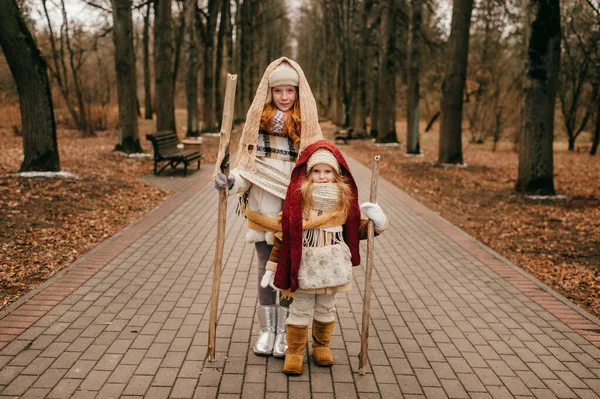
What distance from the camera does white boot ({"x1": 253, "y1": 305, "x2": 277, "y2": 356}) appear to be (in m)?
3.99

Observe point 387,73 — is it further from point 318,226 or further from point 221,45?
point 318,226

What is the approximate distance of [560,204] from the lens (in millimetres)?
10086

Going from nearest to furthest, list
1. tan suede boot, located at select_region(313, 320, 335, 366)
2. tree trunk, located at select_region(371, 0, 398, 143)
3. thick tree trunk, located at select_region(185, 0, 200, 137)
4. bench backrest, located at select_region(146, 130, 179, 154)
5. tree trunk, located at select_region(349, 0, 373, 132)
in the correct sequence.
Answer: tan suede boot, located at select_region(313, 320, 335, 366) → bench backrest, located at select_region(146, 130, 179, 154) → tree trunk, located at select_region(371, 0, 398, 143) → thick tree trunk, located at select_region(185, 0, 200, 137) → tree trunk, located at select_region(349, 0, 373, 132)

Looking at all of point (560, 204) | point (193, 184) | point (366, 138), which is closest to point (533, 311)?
point (560, 204)

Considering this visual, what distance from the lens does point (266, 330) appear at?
4.08 metres

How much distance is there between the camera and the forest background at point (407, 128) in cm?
730

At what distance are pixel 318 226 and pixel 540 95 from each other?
8.87m

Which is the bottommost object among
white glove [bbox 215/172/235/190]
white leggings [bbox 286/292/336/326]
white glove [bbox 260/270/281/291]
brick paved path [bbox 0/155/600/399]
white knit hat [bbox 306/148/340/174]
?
brick paved path [bbox 0/155/600/399]

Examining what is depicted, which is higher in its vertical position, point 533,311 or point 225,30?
point 225,30

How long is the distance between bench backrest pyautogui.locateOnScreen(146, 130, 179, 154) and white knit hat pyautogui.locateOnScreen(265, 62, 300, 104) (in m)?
9.30

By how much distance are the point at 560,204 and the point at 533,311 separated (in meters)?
5.87

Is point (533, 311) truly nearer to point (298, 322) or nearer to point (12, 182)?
point (298, 322)

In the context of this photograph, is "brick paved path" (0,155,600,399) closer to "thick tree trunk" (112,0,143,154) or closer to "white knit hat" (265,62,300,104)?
"white knit hat" (265,62,300,104)

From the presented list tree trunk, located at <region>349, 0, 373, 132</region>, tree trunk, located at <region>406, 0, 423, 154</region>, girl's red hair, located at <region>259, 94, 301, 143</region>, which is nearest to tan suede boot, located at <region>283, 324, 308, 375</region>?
girl's red hair, located at <region>259, 94, 301, 143</region>
